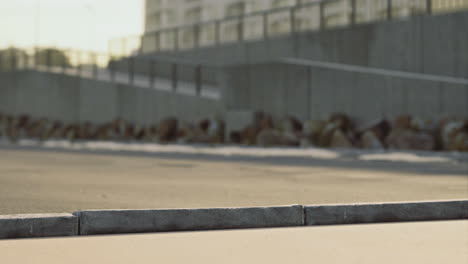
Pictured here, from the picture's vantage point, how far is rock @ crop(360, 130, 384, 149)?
2069cm

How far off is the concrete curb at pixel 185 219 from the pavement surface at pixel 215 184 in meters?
0.86

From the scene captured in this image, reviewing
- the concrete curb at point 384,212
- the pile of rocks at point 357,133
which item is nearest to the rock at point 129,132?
the pile of rocks at point 357,133

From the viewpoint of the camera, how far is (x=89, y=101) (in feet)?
115

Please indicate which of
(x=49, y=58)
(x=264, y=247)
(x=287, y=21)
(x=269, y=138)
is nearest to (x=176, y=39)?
(x=49, y=58)

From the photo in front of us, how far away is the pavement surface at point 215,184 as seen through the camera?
8047mm

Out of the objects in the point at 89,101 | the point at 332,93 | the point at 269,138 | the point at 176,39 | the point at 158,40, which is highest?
the point at 158,40

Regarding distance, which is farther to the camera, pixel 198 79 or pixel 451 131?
pixel 198 79

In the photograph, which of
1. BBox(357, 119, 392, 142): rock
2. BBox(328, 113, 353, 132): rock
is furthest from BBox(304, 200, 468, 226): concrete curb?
BBox(328, 113, 353, 132): rock

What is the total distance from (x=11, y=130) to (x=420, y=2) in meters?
22.9

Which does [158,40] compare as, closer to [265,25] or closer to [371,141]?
[265,25]

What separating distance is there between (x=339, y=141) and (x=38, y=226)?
16179 mm

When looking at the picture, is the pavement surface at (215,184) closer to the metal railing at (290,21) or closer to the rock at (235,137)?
the rock at (235,137)

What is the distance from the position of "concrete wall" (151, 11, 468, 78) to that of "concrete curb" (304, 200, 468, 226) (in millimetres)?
14211

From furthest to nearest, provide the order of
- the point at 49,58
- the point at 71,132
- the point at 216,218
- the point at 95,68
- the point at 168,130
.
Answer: the point at 49,58, the point at 95,68, the point at 71,132, the point at 168,130, the point at 216,218
